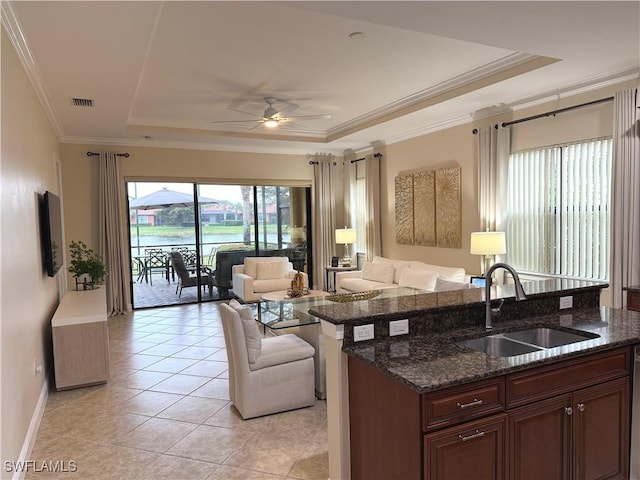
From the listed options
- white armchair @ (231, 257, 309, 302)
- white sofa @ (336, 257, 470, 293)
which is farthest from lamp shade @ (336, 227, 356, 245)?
white armchair @ (231, 257, 309, 302)

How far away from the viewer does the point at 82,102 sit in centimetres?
480

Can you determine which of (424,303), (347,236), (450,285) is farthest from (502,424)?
(347,236)

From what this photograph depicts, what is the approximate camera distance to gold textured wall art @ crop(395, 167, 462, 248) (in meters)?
6.25

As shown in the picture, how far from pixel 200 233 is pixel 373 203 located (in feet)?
10.8

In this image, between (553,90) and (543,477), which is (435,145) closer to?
(553,90)

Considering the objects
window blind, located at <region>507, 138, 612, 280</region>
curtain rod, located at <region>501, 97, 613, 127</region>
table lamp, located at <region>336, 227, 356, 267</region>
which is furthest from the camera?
table lamp, located at <region>336, 227, 356, 267</region>

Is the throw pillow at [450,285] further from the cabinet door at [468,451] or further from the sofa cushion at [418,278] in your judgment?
the cabinet door at [468,451]

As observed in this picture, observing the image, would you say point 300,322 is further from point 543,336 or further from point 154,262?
point 154,262

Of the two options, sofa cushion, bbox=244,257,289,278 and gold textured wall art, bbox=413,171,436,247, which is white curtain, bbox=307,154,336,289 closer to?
sofa cushion, bbox=244,257,289,278

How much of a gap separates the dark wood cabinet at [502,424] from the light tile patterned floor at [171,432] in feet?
2.79

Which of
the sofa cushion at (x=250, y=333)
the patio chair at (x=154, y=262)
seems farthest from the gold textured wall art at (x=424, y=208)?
the patio chair at (x=154, y=262)

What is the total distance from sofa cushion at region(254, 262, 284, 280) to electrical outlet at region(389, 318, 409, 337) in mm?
5666

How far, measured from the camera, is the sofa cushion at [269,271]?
7867 mm

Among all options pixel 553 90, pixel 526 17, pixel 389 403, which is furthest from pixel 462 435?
pixel 553 90
